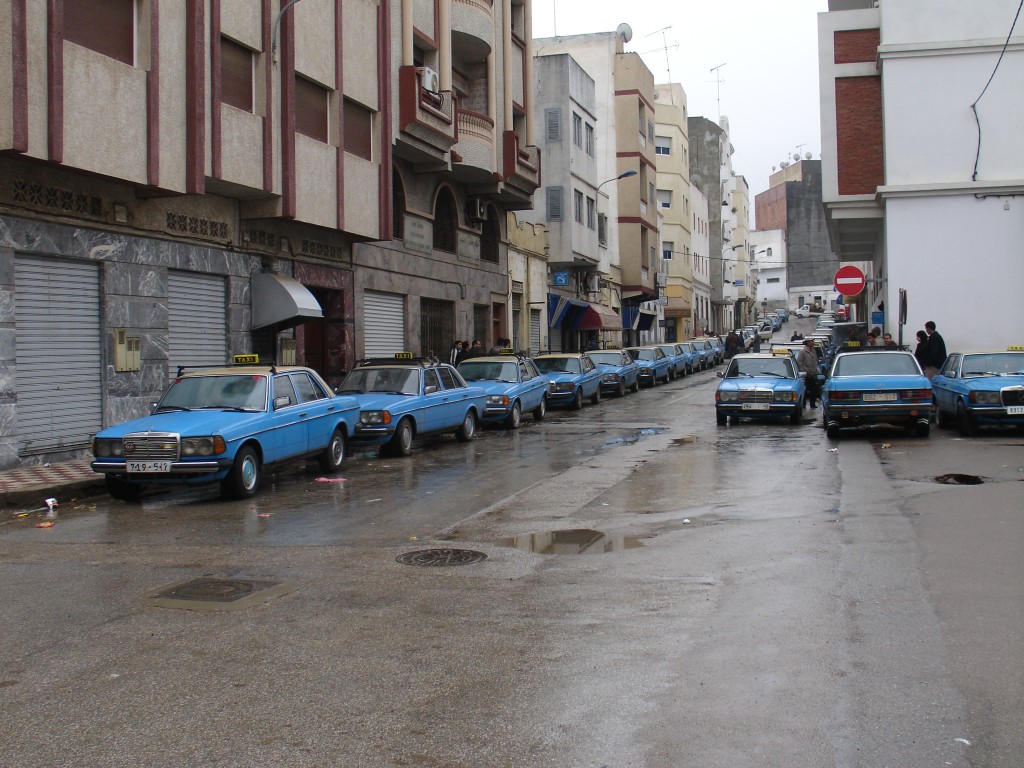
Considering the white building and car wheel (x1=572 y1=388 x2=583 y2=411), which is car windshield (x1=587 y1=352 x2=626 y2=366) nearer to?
car wheel (x1=572 y1=388 x2=583 y2=411)

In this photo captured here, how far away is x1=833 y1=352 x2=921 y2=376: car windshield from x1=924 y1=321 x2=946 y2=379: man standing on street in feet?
11.9

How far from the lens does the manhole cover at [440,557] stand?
306 inches

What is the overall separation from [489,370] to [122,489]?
11.3 meters

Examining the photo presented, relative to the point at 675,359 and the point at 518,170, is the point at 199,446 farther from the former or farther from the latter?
the point at 675,359

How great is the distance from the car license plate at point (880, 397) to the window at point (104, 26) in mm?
12883

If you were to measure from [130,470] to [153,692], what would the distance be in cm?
694

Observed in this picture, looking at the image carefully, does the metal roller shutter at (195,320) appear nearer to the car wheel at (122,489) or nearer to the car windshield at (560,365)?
the car wheel at (122,489)

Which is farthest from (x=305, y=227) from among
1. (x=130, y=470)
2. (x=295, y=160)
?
(x=130, y=470)

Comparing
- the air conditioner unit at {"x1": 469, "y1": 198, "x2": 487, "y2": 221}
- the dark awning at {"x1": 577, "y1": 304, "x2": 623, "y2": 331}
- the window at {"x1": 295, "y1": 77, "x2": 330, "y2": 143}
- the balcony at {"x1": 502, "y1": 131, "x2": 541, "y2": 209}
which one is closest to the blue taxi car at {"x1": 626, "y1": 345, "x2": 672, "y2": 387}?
the dark awning at {"x1": 577, "y1": 304, "x2": 623, "y2": 331}

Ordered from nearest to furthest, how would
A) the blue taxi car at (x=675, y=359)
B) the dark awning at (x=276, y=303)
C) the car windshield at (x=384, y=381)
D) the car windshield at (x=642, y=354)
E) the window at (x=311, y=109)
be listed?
the car windshield at (x=384, y=381), the dark awning at (x=276, y=303), the window at (x=311, y=109), the car windshield at (x=642, y=354), the blue taxi car at (x=675, y=359)

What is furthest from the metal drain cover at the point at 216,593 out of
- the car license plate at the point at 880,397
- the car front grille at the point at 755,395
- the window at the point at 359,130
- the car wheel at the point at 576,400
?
the car wheel at the point at 576,400

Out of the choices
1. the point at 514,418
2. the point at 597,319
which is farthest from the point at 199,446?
the point at 597,319

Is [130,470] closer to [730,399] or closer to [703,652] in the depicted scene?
[703,652]

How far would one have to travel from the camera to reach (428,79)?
25062 millimetres
